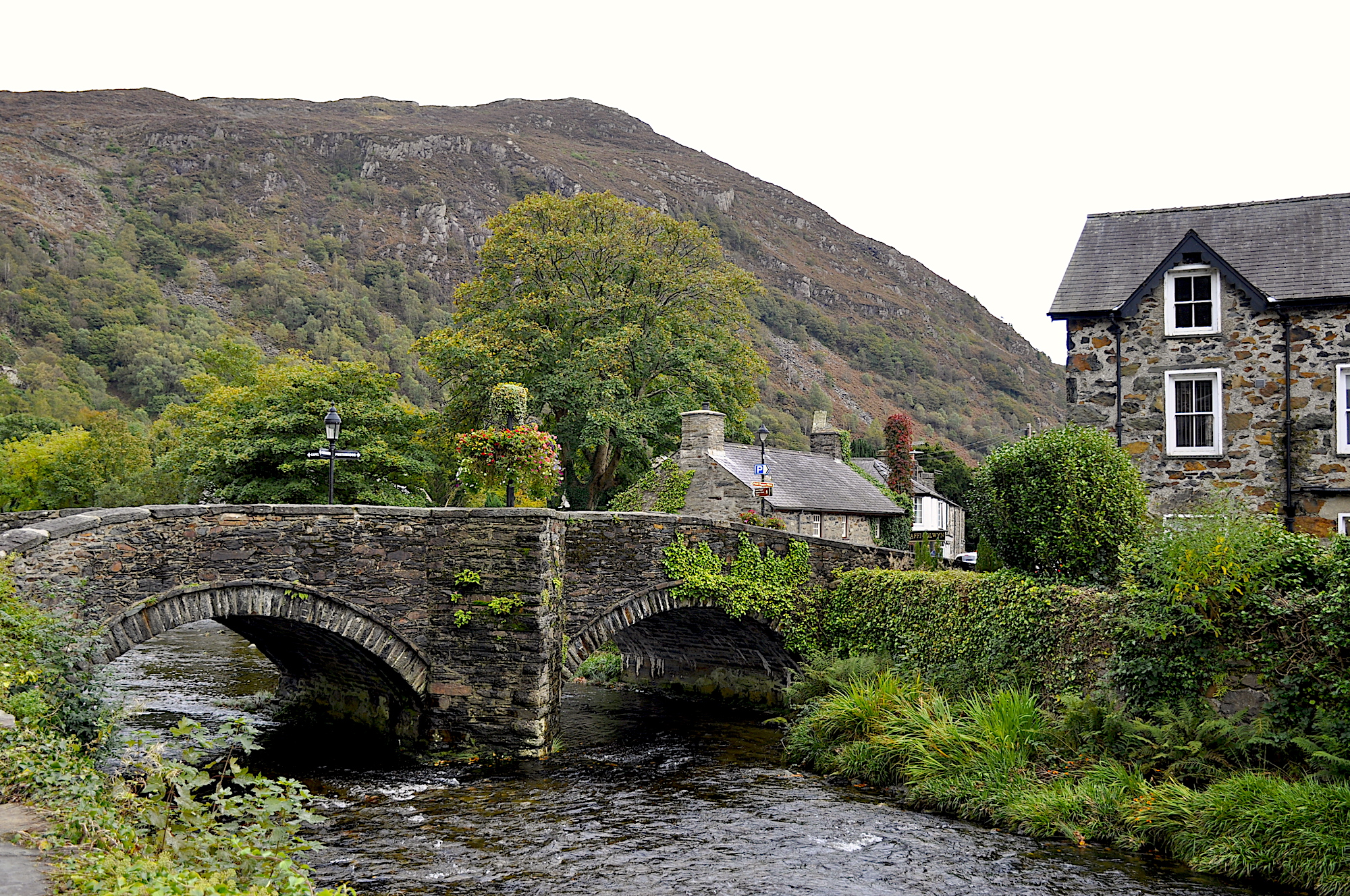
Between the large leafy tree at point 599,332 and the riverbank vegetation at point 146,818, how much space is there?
75.2 ft

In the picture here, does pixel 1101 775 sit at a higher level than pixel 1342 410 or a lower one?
lower

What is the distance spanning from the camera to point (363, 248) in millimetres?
126938

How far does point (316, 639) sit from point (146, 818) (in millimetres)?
10513

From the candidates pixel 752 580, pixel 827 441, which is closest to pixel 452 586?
pixel 752 580

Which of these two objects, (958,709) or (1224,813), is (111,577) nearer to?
(958,709)

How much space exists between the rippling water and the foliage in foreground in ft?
1.32

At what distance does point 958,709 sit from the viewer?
1461cm

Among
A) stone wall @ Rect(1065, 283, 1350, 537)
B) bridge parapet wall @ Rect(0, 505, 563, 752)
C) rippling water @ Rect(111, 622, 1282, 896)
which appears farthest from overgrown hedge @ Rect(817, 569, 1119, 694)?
bridge parapet wall @ Rect(0, 505, 563, 752)

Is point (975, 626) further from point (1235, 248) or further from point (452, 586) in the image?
point (1235, 248)

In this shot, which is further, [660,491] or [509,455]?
[660,491]

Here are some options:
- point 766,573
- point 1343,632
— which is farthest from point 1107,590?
point 766,573

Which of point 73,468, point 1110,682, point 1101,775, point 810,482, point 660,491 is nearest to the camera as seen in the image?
point 1101,775

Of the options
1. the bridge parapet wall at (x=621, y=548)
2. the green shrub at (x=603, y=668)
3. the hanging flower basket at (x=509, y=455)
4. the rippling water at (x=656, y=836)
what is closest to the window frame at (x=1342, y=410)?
the bridge parapet wall at (x=621, y=548)

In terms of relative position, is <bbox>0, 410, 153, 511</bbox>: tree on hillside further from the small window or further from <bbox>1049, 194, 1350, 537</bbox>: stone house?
the small window
